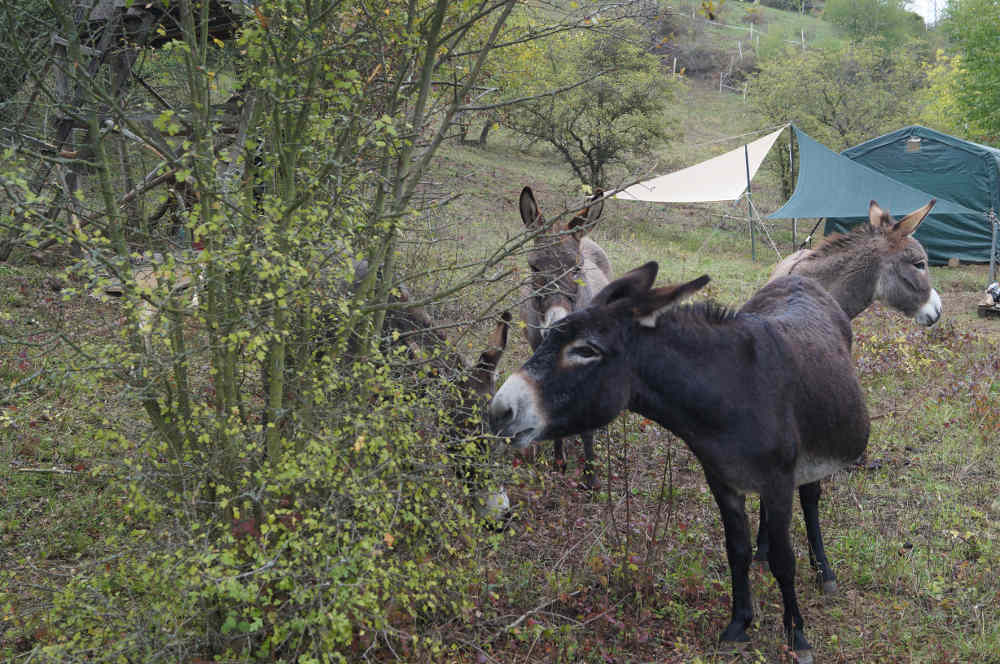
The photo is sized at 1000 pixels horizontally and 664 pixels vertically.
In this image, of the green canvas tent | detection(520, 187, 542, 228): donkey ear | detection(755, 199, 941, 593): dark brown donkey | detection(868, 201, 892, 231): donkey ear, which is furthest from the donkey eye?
the green canvas tent

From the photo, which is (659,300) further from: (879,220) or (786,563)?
(879,220)

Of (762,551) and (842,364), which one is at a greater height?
(842,364)

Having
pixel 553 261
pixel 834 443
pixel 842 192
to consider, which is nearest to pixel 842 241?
pixel 553 261

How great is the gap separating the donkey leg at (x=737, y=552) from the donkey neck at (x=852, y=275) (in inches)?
131

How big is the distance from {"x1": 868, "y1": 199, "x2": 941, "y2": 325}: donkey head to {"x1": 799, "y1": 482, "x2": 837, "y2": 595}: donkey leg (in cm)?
284

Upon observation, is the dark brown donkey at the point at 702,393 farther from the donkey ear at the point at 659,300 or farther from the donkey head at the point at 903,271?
the donkey head at the point at 903,271

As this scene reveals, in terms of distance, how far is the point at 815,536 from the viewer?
169 inches

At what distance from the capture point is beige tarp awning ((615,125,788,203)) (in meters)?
17.0

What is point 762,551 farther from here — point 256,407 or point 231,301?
point 231,301

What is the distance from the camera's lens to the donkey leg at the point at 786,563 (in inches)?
135

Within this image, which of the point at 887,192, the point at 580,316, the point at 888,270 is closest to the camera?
the point at 580,316

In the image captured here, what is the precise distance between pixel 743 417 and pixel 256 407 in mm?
2550

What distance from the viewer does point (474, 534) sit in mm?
3750

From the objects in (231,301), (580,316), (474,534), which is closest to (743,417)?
(580,316)
